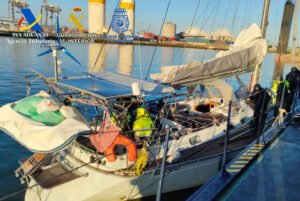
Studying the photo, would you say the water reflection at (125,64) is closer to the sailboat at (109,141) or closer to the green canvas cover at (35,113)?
the sailboat at (109,141)

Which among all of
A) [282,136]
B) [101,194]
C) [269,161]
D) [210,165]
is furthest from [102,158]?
[282,136]

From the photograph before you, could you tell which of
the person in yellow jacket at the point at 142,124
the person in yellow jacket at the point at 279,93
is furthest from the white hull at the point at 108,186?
the person in yellow jacket at the point at 279,93

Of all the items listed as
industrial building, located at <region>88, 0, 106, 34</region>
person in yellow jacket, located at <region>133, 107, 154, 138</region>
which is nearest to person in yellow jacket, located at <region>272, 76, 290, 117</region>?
person in yellow jacket, located at <region>133, 107, 154, 138</region>

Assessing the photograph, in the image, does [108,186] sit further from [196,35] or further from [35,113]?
[196,35]

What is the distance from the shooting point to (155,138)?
279 inches

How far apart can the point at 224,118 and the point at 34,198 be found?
6144 millimetres

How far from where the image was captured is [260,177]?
3.82 meters

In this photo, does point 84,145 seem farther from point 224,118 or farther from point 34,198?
point 224,118

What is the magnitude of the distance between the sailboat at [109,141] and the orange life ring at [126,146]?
23mm

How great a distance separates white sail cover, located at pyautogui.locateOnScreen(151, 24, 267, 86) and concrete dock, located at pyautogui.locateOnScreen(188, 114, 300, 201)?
3587 millimetres

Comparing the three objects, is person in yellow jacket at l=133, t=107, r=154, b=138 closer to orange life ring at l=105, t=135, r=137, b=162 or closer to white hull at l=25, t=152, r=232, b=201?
orange life ring at l=105, t=135, r=137, b=162

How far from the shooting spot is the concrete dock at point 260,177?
131 inches

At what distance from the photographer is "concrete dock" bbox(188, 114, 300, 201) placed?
3.32 m

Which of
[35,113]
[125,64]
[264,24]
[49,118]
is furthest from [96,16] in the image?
[49,118]
